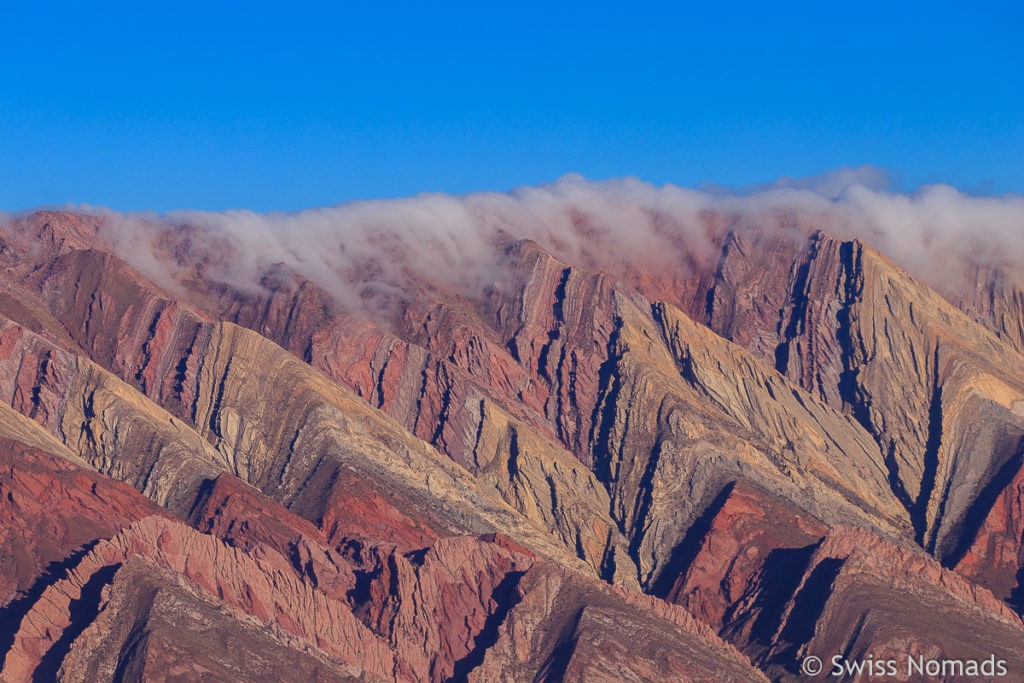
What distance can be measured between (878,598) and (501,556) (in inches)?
1012

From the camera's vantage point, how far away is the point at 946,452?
578ft

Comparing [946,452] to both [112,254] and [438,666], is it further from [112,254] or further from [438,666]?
[112,254]

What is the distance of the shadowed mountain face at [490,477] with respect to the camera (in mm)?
126438

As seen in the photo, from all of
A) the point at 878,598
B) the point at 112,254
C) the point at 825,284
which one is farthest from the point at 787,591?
the point at 112,254

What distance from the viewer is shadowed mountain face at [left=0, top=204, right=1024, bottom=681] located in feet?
415

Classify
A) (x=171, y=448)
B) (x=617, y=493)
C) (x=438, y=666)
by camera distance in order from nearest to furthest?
(x=438, y=666) → (x=171, y=448) → (x=617, y=493)
